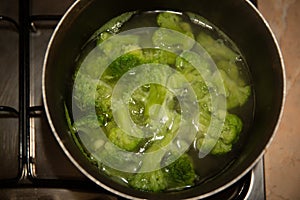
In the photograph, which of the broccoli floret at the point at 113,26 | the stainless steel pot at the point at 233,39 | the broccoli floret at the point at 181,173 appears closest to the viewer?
the stainless steel pot at the point at 233,39

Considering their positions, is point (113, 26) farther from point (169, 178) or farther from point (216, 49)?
point (169, 178)

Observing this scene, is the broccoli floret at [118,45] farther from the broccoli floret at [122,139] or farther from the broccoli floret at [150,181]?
the broccoli floret at [150,181]

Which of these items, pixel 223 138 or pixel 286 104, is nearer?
pixel 223 138

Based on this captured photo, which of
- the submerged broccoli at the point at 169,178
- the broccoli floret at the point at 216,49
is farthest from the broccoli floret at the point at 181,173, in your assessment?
the broccoli floret at the point at 216,49

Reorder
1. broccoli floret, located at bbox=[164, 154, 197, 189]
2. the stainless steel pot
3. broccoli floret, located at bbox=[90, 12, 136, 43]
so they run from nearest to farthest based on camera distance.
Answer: the stainless steel pot → broccoli floret, located at bbox=[164, 154, 197, 189] → broccoli floret, located at bbox=[90, 12, 136, 43]

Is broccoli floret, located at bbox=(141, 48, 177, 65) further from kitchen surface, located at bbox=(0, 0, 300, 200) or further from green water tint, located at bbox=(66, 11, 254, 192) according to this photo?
kitchen surface, located at bbox=(0, 0, 300, 200)

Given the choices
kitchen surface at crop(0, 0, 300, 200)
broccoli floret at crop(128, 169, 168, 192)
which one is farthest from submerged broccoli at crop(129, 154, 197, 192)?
kitchen surface at crop(0, 0, 300, 200)

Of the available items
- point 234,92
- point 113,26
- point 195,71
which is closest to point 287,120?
point 234,92
